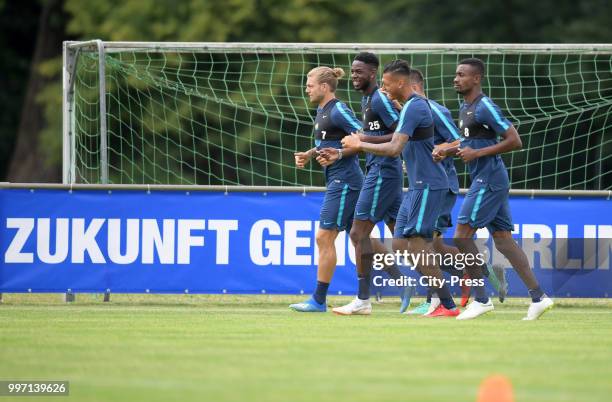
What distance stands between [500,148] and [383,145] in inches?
40.1

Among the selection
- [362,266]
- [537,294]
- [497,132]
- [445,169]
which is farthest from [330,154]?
[537,294]

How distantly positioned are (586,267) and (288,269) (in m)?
3.10

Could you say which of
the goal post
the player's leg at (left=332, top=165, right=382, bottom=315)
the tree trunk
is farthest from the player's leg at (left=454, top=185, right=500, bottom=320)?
the tree trunk

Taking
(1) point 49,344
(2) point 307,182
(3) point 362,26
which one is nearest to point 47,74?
(3) point 362,26

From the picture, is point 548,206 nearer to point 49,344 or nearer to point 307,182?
point 49,344

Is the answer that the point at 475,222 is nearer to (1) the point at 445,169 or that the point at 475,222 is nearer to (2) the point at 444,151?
(2) the point at 444,151

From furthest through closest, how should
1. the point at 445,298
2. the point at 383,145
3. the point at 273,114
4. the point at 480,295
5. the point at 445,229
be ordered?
the point at 273,114 < the point at 445,229 < the point at 445,298 < the point at 480,295 < the point at 383,145

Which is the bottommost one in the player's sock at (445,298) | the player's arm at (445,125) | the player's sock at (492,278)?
the player's sock at (445,298)

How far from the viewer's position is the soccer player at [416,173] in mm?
11453

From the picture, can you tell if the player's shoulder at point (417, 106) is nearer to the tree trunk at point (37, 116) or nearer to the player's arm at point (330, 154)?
the player's arm at point (330, 154)

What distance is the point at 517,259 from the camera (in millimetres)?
11406

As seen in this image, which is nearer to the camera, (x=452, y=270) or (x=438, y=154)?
(x=438, y=154)

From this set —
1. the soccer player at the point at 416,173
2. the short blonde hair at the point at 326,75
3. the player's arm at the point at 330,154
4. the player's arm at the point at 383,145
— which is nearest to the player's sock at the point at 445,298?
the soccer player at the point at 416,173

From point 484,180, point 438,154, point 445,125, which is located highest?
point 445,125
